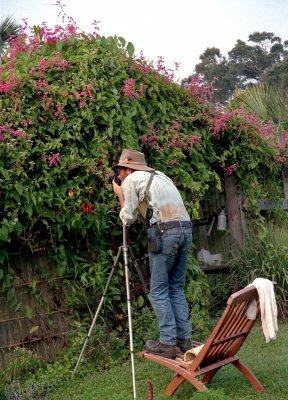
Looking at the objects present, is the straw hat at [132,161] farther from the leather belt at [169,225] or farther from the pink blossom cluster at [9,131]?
the pink blossom cluster at [9,131]

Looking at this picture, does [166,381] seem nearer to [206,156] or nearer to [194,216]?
[194,216]

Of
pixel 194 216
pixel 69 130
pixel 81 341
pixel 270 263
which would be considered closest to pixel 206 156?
pixel 194 216

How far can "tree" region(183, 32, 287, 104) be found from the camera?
45781mm

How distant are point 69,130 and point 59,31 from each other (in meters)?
1.27

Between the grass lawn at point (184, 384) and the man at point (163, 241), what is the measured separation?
0.38 metres

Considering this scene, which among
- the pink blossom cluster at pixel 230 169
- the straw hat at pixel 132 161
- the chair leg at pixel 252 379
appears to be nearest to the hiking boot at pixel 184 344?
the chair leg at pixel 252 379

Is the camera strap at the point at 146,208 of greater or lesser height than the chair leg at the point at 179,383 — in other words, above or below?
above

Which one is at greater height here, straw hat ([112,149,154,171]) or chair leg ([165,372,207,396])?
straw hat ([112,149,154,171])

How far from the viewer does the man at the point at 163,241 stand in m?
6.07

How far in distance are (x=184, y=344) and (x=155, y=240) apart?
954 millimetres

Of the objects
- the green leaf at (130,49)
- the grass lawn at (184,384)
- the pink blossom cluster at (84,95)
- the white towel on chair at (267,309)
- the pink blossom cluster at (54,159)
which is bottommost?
the grass lawn at (184,384)

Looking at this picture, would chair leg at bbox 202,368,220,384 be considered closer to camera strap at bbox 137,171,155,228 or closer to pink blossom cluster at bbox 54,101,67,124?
camera strap at bbox 137,171,155,228

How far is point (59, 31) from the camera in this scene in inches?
306

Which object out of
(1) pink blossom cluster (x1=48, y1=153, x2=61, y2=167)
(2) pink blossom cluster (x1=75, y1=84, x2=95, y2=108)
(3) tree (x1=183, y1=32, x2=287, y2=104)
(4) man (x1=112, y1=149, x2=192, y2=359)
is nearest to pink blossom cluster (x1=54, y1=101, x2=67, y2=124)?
(2) pink blossom cluster (x1=75, y1=84, x2=95, y2=108)
